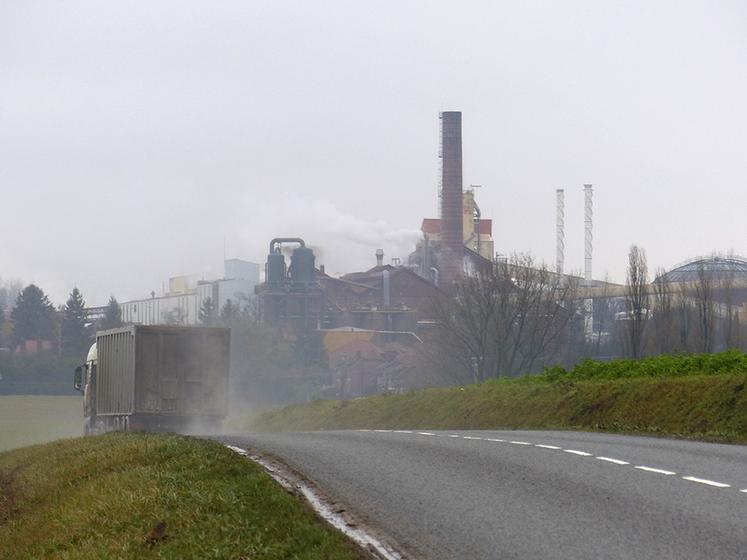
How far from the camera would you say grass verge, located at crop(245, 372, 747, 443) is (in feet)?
86.3

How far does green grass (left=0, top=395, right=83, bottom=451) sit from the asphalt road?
4570 centimetres

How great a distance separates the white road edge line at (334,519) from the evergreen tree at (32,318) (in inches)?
5642

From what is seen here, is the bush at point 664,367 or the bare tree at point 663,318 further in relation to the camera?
the bare tree at point 663,318

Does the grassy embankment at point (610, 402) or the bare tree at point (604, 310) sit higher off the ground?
the bare tree at point (604, 310)

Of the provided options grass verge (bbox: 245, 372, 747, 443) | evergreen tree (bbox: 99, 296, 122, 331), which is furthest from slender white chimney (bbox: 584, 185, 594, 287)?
grass verge (bbox: 245, 372, 747, 443)

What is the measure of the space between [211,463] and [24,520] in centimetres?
233

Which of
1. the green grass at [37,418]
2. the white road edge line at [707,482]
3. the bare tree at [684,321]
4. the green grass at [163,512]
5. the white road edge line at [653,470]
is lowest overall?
the green grass at [37,418]

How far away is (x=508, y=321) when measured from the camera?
75312 mm

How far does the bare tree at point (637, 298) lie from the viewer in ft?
196

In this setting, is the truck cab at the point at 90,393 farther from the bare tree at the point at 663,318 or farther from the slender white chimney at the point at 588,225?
the slender white chimney at the point at 588,225

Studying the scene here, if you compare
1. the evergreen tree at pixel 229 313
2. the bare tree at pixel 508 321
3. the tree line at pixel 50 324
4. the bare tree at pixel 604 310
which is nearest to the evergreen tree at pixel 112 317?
the tree line at pixel 50 324

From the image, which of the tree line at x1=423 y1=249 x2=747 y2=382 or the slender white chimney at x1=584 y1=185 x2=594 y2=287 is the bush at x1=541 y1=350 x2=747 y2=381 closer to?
the tree line at x1=423 y1=249 x2=747 y2=382

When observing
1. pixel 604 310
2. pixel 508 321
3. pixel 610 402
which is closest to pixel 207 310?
pixel 604 310

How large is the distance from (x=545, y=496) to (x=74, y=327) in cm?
13880
